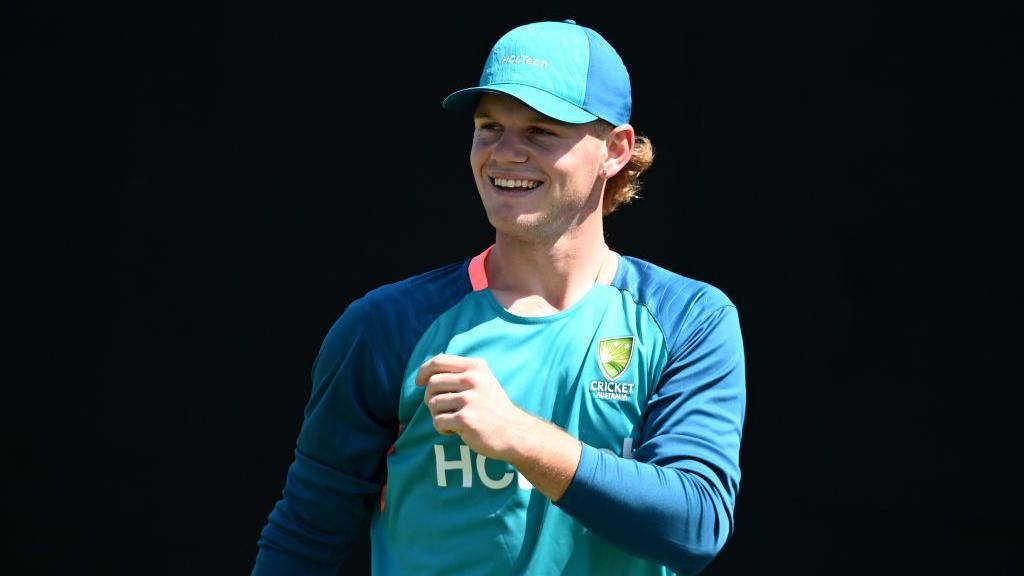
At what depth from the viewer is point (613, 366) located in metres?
1.93

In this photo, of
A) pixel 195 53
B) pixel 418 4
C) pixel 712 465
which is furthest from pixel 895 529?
pixel 195 53

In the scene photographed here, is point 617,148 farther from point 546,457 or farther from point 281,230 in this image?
point 281,230

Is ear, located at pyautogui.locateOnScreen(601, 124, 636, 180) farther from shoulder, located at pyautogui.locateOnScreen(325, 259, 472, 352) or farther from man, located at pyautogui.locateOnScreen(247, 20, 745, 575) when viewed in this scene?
shoulder, located at pyautogui.locateOnScreen(325, 259, 472, 352)

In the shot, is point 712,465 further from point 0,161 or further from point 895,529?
point 0,161

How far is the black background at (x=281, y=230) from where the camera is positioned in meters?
3.12

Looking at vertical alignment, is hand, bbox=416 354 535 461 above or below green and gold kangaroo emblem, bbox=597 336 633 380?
below

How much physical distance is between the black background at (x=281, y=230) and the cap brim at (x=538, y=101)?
1.22 m

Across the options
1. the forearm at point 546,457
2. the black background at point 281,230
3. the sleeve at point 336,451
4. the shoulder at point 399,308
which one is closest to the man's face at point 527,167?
the shoulder at point 399,308

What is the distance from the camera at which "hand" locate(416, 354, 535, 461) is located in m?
1.70

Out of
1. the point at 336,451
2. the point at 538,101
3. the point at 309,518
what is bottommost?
the point at 309,518

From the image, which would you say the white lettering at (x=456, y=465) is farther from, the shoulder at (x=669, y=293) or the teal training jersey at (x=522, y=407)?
the shoulder at (x=669, y=293)

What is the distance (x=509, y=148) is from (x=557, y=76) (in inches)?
4.9

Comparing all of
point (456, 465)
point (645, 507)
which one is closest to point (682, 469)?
point (645, 507)

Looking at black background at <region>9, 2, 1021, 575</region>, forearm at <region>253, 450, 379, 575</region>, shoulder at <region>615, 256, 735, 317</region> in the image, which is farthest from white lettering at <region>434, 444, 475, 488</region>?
black background at <region>9, 2, 1021, 575</region>
